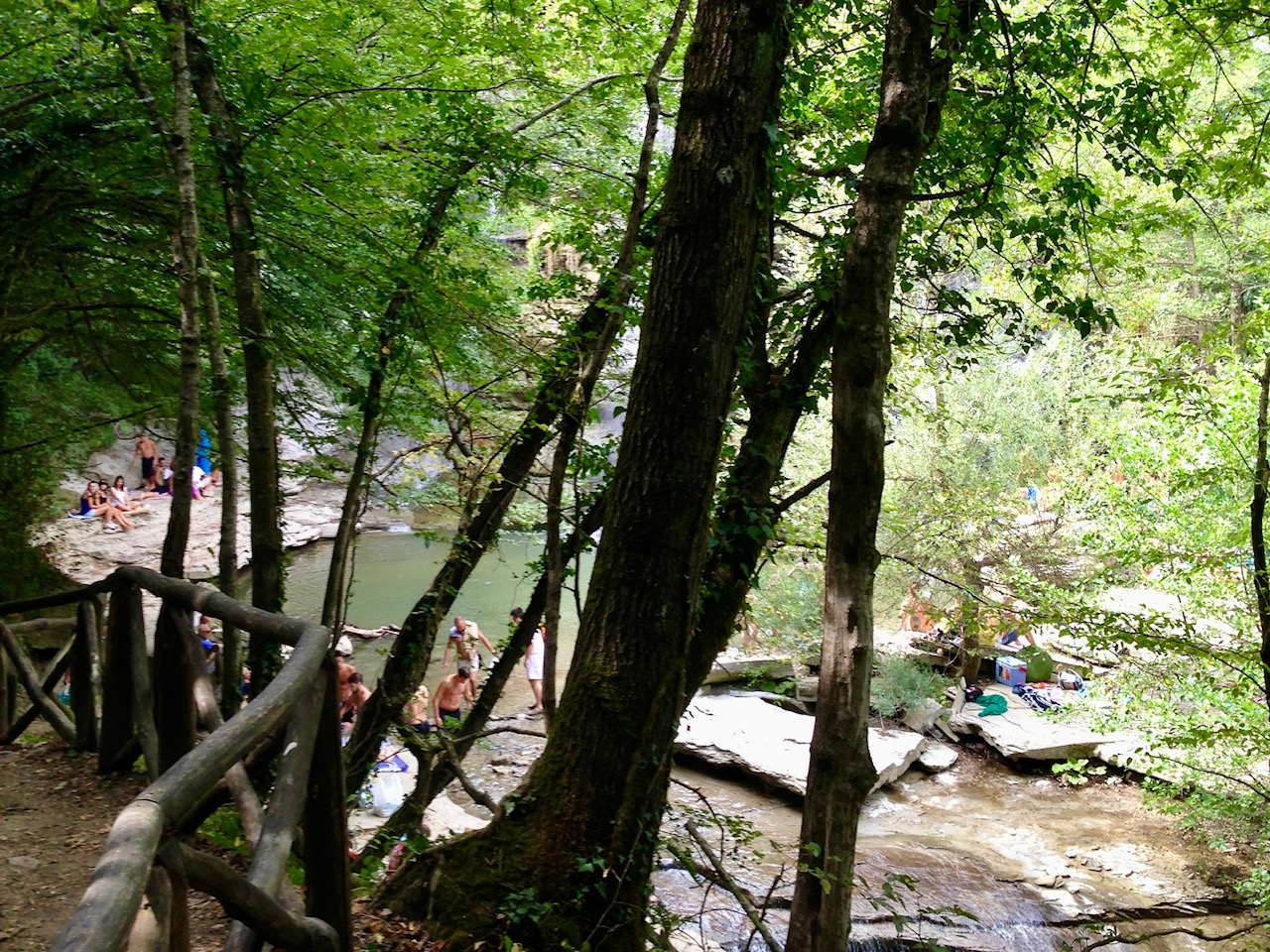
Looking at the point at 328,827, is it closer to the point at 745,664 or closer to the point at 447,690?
the point at 447,690

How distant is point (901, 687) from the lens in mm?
14141

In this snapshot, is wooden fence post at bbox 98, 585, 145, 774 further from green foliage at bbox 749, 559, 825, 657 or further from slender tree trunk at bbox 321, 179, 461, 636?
green foliage at bbox 749, 559, 825, 657

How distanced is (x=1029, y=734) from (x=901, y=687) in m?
1.85

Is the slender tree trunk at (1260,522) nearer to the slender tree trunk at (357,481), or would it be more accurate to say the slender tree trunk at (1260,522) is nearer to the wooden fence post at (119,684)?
the slender tree trunk at (357,481)

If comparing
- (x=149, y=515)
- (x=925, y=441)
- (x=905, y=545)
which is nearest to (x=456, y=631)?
(x=905, y=545)

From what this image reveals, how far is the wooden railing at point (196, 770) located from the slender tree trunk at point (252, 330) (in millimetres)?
1119

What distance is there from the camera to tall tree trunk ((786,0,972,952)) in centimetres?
354

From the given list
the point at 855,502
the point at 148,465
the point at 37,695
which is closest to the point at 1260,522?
the point at 855,502

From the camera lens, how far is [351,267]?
268 inches

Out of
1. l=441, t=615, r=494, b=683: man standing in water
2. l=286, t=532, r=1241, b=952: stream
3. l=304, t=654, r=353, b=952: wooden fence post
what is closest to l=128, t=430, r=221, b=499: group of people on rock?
l=286, t=532, r=1241, b=952: stream

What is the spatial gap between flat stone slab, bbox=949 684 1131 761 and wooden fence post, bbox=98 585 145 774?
11.2 meters

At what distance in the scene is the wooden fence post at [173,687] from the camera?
11.7ft

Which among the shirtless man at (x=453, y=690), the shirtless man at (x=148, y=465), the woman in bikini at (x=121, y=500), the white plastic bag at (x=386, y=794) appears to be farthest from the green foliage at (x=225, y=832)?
the shirtless man at (x=148, y=465)

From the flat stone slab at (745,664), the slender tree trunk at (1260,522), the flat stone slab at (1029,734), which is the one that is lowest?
the flat stone slab at (1029,734)
